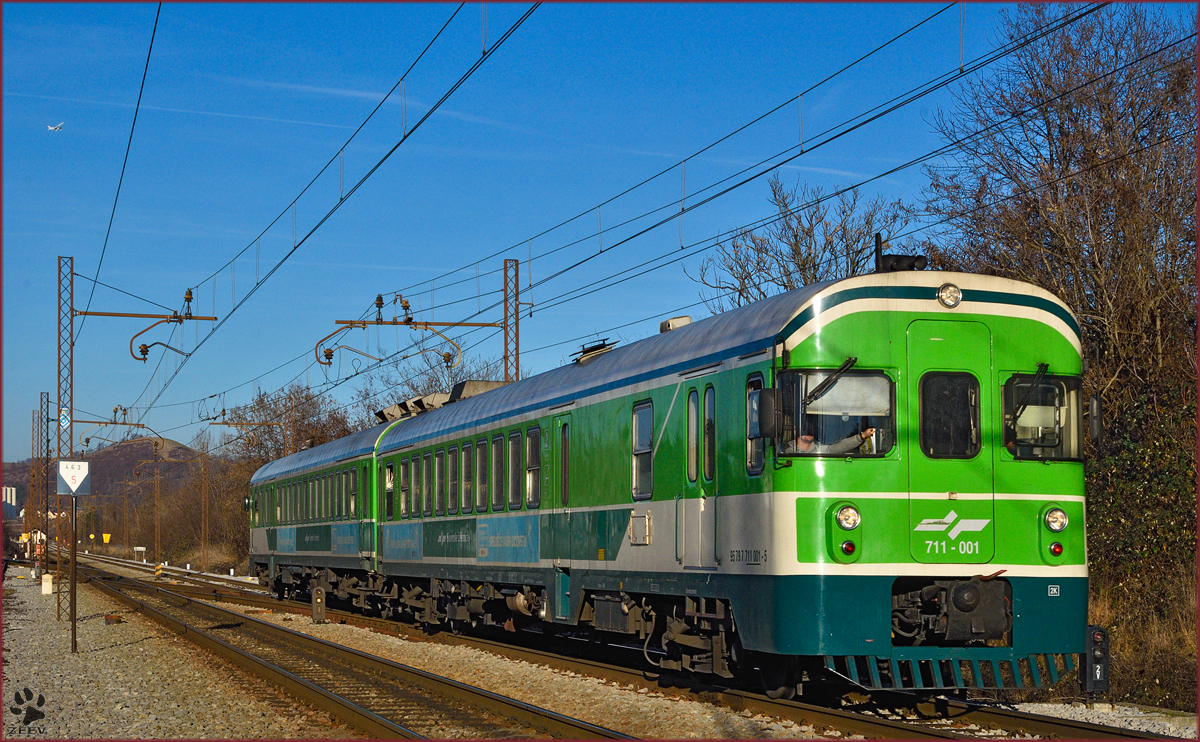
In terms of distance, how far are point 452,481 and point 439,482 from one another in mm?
718

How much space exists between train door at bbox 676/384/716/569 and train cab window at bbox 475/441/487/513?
631cm

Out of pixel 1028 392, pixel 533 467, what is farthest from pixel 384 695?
pixel 1028 392

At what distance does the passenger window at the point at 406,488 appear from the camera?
2166cm

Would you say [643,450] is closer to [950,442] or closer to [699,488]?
[699,488]

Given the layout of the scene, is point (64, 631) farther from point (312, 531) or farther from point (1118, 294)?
point (1118, 294)

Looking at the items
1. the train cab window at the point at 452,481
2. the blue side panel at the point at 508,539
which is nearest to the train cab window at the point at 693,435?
the blue side panel at the point at 508,539

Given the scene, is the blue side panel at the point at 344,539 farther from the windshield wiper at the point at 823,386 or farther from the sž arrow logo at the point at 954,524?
the sž arrow logo at the point at 954,524

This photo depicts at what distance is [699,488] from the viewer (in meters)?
11.5

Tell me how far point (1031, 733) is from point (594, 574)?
541cm

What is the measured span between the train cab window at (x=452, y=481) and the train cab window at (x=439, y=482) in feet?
0.64

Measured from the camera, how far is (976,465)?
33.8 feet

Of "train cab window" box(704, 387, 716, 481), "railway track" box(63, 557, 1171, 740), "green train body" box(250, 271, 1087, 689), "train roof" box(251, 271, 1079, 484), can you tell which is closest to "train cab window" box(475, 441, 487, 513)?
"train roof" box(251, 271, 1079, 484)

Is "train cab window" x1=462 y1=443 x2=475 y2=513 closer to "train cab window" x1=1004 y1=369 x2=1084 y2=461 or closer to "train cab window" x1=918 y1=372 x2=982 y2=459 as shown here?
"train cab window" x1=918 y1=372 x2=982 y2=459

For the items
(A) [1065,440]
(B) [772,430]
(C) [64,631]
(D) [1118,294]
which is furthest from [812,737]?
(C) [64,631]
